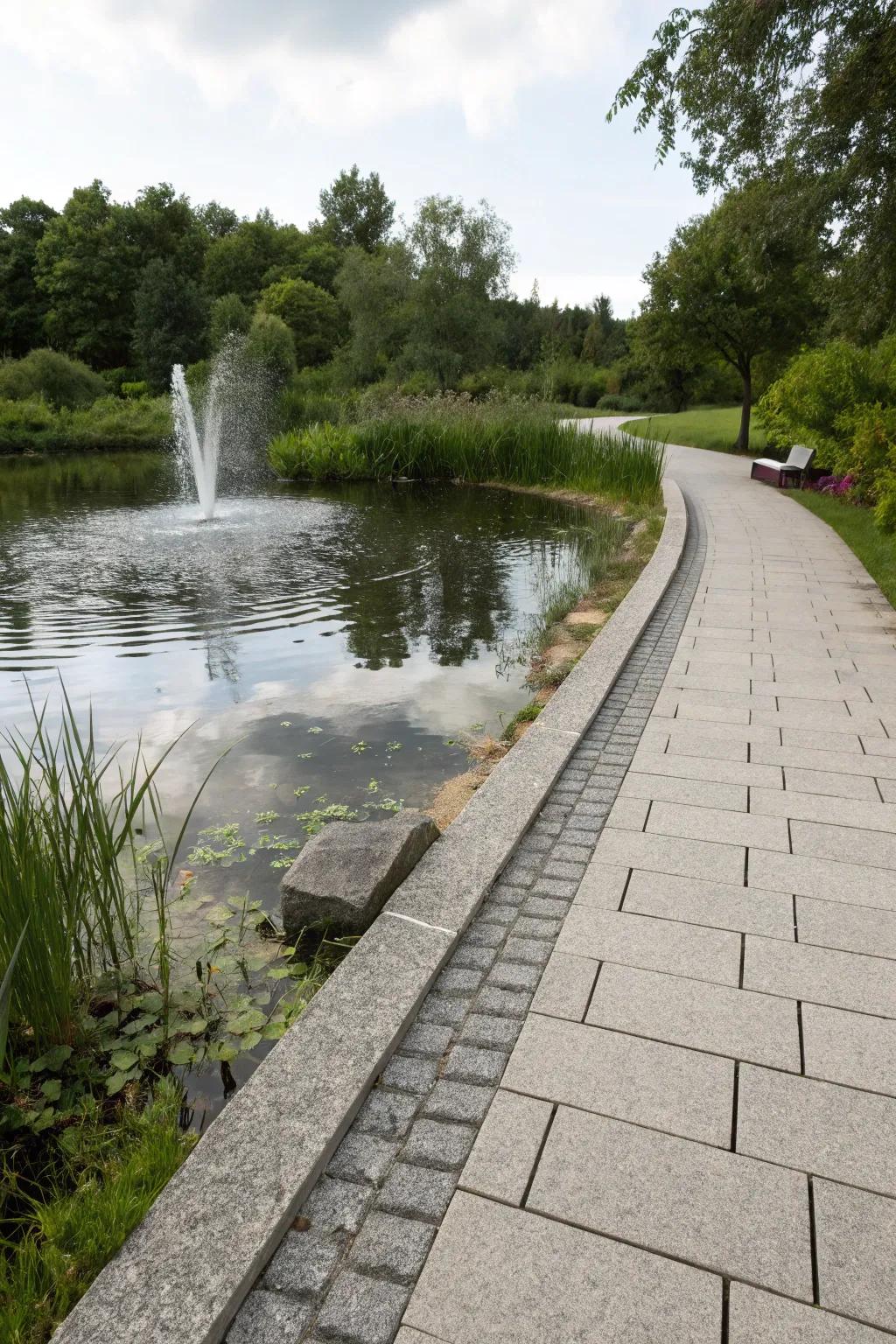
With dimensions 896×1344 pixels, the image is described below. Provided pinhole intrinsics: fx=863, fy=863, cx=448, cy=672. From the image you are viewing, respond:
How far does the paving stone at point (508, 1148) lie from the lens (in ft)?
5.65

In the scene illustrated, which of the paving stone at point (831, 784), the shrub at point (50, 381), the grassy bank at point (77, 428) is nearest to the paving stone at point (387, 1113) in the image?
the paving stone at point (831, 784)

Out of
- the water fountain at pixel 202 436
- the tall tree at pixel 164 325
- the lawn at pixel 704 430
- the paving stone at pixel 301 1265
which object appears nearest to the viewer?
the paving stone at pixel 301 1265

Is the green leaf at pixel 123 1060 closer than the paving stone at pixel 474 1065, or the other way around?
the paving stone at pixel 474 1065

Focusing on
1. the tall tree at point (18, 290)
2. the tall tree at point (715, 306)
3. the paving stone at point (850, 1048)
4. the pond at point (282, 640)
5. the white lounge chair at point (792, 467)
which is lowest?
the pond at point (282, 640)

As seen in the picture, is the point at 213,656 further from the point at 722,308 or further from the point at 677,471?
the point at 722,308

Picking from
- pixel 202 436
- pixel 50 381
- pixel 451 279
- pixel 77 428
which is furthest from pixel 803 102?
pixel 50 381

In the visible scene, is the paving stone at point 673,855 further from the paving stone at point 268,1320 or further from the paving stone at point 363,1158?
the paving stone at point 268,1320

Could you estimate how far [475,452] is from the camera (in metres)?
17.3

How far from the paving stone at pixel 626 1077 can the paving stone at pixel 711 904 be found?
1.99ft

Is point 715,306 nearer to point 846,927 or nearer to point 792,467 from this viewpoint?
point 792,467

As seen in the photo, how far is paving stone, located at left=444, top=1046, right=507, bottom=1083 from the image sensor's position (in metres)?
2.02

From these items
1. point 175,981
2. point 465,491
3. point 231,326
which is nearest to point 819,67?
point 465,491

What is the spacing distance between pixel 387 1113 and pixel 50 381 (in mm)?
39368

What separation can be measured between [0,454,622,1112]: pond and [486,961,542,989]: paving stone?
3.56ft
